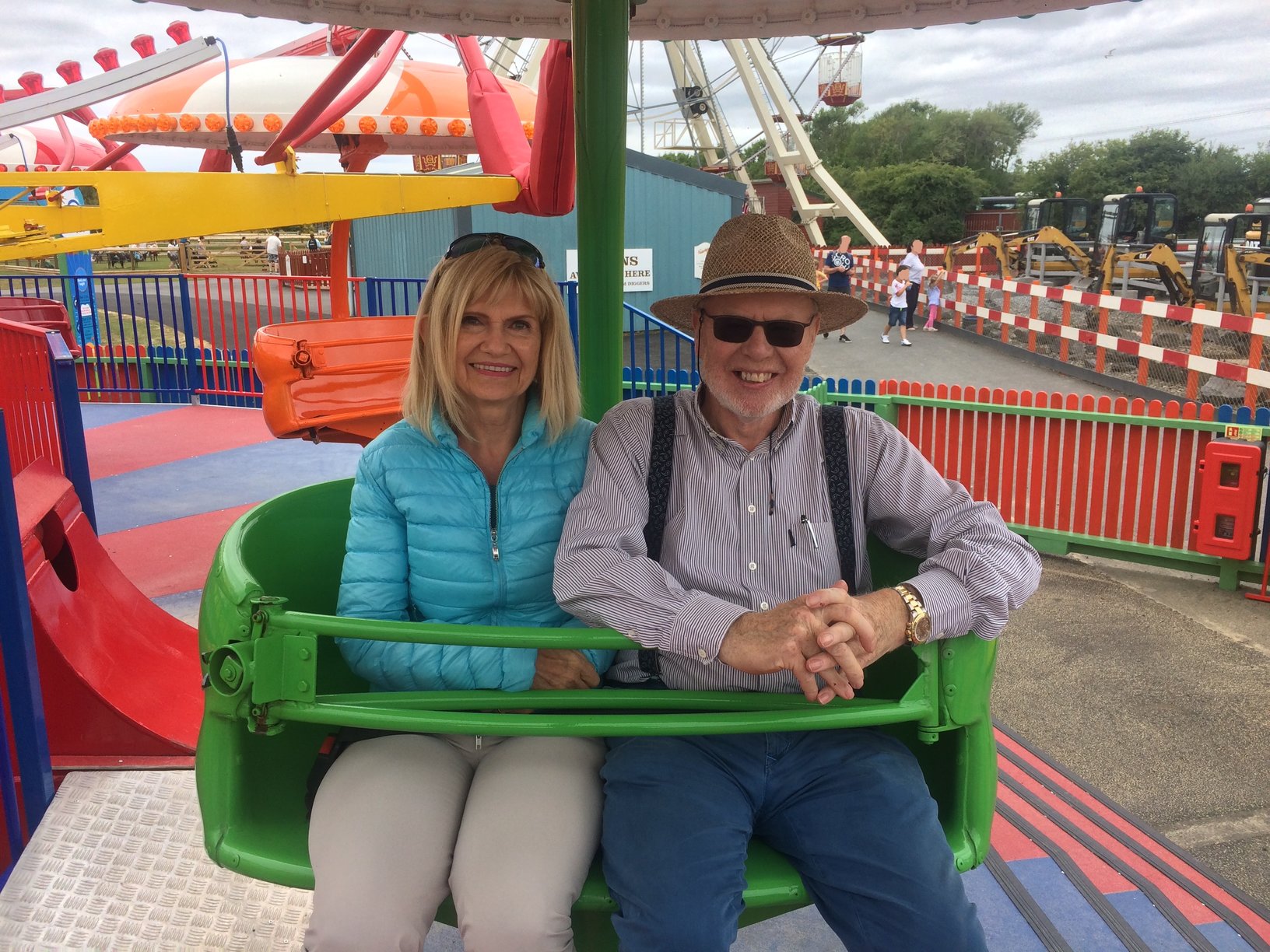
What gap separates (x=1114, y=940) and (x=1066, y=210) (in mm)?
21530

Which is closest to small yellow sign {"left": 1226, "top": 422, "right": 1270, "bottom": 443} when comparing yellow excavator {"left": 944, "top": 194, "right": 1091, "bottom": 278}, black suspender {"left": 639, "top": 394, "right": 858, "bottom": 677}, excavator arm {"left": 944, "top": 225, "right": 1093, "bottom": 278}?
black suspender {"left": 639, "top": 394, "right": 858, "bottom": 677}

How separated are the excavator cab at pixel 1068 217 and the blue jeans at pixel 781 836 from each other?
70.8ft

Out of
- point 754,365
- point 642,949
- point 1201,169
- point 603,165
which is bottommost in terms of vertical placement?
point 642,949

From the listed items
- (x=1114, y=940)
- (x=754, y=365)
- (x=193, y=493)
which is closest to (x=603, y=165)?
(x=754, y=365)

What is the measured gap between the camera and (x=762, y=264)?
1966 millimetres

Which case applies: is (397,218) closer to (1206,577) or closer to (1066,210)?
(1066,210)

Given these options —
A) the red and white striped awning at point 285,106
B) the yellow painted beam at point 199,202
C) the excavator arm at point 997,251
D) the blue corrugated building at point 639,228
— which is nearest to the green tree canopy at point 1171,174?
the excavator arm at point 997,251

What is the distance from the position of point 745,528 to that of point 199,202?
3187mm

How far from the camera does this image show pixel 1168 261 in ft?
48.5

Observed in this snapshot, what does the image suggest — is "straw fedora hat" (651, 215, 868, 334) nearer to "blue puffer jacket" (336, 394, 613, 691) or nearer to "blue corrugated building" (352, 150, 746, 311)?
"blue puffer jacket" (336, 394, 613, 691)

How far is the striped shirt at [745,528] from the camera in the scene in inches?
67.6

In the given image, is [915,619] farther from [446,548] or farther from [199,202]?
[199,202]

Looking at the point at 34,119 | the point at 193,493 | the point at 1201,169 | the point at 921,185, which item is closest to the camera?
the point at 34,119

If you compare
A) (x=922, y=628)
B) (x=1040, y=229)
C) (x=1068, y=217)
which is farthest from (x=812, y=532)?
(x=1068, y=217)
